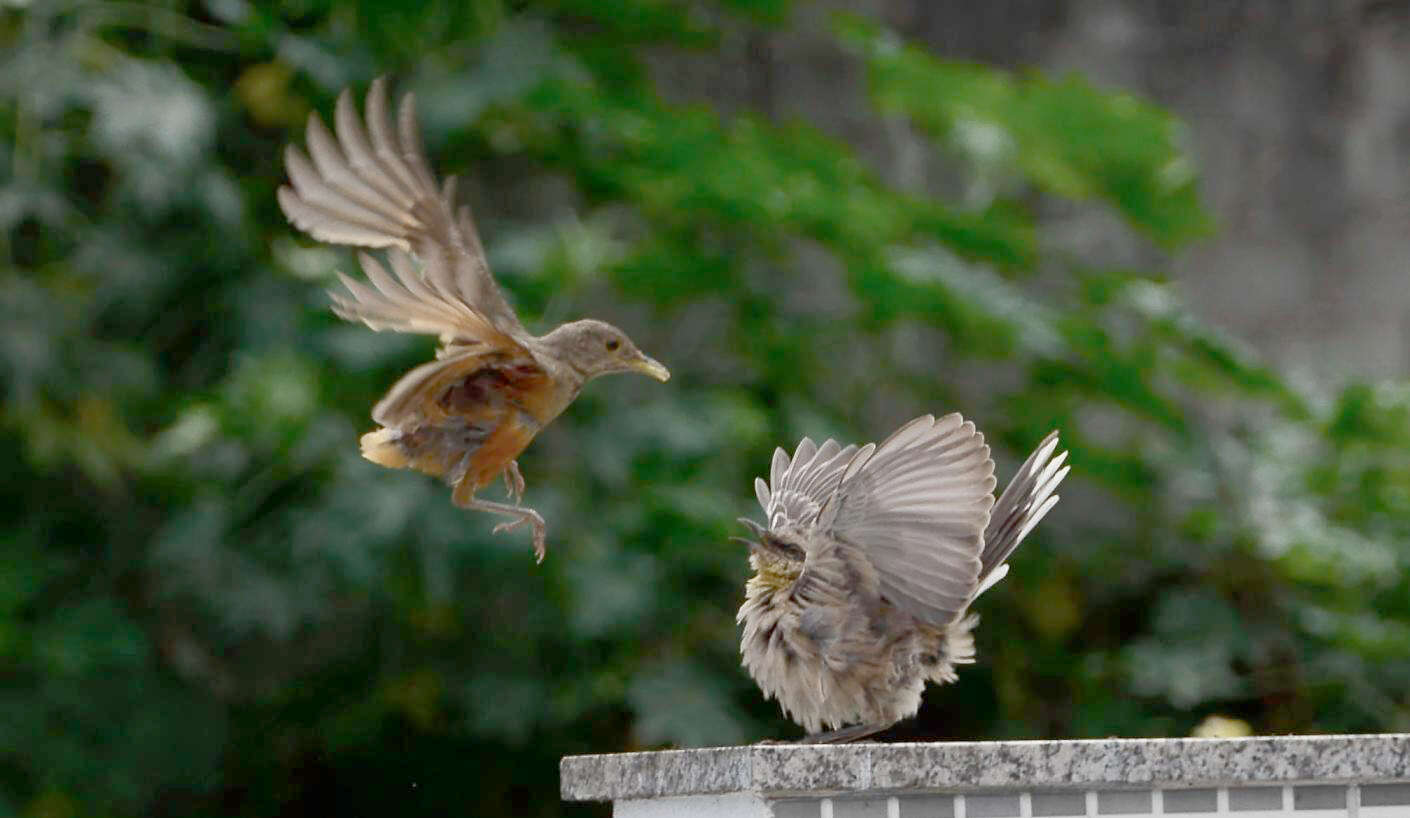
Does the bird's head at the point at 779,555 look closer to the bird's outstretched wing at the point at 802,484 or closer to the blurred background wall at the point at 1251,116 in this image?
Result: the bird's outstretched wing at the point at 802,484

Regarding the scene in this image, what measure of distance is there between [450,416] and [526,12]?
430 cm

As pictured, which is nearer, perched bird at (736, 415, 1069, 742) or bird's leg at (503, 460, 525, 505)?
perched bird at (736, 415, 1069, 742)

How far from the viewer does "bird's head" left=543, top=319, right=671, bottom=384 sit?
120 inches

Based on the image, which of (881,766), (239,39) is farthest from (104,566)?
(881,766)

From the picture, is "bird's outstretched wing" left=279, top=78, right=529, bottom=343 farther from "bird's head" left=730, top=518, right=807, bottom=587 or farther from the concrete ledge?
the concrete ledge

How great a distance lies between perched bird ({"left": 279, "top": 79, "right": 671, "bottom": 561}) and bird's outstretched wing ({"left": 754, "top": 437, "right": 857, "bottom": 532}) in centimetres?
24

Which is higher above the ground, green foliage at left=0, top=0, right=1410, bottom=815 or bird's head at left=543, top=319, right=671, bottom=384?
green foliage at left=0, top=0, right=1410, bottom=815

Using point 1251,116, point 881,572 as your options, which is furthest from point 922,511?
point 1251,116

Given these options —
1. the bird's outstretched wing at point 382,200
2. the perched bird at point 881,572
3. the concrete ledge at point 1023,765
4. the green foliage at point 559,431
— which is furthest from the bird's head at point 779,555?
the green foliage at point 559,431

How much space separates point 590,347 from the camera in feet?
10.1

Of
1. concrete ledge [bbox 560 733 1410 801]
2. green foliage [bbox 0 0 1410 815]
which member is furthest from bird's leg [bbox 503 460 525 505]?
green foliage [bbox 0 0 1410 815]

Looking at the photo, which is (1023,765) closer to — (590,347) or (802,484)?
(802,484)

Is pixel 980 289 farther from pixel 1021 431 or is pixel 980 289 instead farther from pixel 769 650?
pixel 769 650

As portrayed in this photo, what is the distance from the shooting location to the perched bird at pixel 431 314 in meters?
2.74
